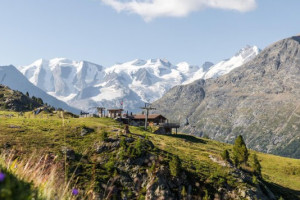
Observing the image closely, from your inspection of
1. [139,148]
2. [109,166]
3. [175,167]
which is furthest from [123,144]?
[175,167]

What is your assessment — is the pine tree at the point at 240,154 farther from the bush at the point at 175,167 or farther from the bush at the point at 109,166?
the bush at the point at 109,166

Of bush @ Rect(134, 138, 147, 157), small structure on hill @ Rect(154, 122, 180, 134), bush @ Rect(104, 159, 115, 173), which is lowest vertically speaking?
bush @ Rect(104, 159, 115, 173)

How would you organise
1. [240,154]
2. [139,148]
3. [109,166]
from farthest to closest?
[240,154], [139,148], [109,166]

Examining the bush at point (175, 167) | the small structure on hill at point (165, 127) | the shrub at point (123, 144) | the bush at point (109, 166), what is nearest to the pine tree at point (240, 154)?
the bush at point (175, 167)

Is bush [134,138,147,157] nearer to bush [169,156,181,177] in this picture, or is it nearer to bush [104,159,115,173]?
bush [104,159,115,173]

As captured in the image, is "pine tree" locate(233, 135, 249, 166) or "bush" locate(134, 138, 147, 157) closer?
"bush" locate(134, 138, 147, 157)

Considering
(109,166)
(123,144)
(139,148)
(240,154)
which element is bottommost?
(109,166)

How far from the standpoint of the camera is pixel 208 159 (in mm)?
68438

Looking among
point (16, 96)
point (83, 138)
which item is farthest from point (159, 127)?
point (16, 96)

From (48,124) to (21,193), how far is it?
239 feet

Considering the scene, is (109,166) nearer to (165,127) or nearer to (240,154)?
(240,154)

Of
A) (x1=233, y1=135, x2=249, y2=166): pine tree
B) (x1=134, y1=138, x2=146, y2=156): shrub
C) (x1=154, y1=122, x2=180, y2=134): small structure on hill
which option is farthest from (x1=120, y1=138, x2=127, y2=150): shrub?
(x1=154, y1=122, x2=180, y2=134): small structure on hill

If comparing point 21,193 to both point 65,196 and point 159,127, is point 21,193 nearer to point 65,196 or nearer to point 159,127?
point 65,196

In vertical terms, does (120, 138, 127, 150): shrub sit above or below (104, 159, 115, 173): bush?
above
